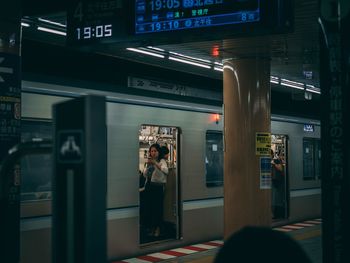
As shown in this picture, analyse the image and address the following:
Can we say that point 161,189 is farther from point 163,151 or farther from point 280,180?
point 280,180

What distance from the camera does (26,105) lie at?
20.8 ft

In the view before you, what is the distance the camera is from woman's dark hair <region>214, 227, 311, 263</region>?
148 cm

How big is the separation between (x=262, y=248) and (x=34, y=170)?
5.16 meters

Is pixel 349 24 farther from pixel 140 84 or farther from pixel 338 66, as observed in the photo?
pixel 140 84

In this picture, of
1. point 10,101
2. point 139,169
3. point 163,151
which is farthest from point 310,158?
point 10,101

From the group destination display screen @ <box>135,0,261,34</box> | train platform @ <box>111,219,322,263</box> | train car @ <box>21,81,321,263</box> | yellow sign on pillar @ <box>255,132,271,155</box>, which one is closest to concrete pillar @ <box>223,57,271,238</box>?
yellow sign on pillar @ <box>255,132,271,155</box>

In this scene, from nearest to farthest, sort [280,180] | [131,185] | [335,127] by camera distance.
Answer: [335,127] → [131,185] → [280,180]

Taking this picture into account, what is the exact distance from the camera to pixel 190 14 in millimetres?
4617

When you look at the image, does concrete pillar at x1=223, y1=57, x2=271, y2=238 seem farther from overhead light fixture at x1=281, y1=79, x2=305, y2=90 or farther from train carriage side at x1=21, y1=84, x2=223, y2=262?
overhead light fixture at x1=281, y1=79, x2=305, y2=90

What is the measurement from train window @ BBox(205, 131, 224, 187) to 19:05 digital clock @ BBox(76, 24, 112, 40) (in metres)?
4.81

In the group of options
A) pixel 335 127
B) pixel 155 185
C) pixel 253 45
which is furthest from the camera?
pixel 155 185

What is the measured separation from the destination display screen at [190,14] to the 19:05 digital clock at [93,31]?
31 cm

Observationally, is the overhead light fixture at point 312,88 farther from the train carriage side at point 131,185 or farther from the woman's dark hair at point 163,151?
the woman's dark hair at point 163,151

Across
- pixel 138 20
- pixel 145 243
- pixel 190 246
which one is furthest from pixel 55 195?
pixel 190 246
